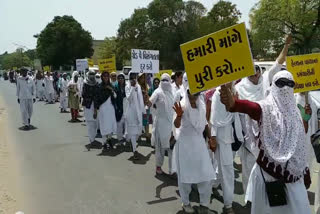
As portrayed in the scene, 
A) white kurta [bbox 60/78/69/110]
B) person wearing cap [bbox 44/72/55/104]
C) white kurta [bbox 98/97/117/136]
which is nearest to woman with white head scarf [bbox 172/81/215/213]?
white kurta [bbox 98/97/117/136]

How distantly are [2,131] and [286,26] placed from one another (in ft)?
113

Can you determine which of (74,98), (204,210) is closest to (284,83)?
(204,210)

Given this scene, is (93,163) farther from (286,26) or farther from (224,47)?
(286,26)

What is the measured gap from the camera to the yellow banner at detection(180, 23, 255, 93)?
3.30 meters

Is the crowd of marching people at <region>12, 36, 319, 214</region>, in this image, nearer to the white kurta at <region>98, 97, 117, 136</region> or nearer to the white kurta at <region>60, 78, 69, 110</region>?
the white kurta at <region>98, 97, 117, 136</region>

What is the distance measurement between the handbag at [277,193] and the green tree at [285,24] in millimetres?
35426

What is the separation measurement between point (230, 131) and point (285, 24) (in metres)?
37.6

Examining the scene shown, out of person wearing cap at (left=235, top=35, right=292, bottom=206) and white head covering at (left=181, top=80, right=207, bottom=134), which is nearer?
white head covering at (left=181, top=80, right=207, bottom=134)

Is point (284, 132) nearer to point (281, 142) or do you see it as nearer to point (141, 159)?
point (281, 142)

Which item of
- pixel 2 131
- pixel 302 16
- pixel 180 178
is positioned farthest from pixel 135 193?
pixel 302 16

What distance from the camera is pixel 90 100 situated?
31.2ft

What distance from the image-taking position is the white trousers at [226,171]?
192 inches

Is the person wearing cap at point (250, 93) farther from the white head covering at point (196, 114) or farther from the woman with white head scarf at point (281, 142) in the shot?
the woman with white head scarf at point (281, 142)

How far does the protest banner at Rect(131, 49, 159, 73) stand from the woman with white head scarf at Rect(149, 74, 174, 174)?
2800mm
